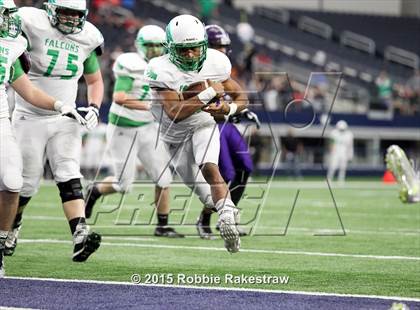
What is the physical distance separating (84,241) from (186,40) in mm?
1377

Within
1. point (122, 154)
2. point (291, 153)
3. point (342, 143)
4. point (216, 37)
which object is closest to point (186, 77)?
point (216, 37)

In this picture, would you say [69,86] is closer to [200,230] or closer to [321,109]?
[200,230]

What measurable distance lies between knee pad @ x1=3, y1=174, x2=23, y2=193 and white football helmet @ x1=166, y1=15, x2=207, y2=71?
134 centimetres

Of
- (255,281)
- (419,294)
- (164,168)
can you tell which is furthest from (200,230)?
(419,294)

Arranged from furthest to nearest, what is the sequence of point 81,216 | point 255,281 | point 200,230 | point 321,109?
point 321,109 < point 200,230 < point 81,216 < point 255,281

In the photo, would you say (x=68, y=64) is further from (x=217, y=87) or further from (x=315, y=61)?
(x=315, y=61)

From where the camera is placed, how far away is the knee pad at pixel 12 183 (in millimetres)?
5230

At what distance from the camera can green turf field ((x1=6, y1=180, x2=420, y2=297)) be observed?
5.40 metres

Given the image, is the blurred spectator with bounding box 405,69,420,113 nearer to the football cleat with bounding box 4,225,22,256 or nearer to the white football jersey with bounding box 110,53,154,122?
the white football jersey with bounding box 110,53,154,122

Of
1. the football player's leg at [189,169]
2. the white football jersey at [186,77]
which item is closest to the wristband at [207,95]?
the white football jersey at [186,77]

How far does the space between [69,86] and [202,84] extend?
857 mm

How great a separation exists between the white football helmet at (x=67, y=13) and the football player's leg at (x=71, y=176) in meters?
0.60

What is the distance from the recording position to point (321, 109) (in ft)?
73.6

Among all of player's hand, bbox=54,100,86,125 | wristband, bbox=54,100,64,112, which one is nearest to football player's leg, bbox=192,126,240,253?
player's hand, bbox=54,100,86,125
